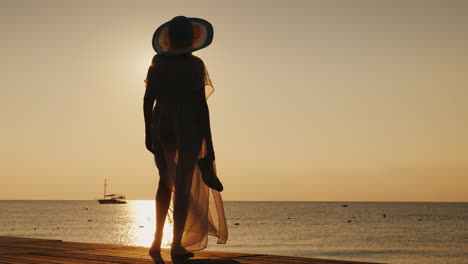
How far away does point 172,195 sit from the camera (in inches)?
211

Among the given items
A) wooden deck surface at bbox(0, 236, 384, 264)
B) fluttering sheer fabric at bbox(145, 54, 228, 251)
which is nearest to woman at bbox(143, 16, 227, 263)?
fluttering sheer fabric at bbox(145, 54, 228, 251)

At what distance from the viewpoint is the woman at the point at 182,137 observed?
16.5 ft

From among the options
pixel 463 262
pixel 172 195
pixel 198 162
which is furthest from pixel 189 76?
pixel 463 262

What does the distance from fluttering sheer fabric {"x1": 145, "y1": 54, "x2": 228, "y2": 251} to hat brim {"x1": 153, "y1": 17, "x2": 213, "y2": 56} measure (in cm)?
6

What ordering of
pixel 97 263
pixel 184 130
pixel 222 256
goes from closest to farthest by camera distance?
pixel 97 263, pixel 184 130, pixel 222 256

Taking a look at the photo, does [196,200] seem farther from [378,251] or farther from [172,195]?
[378,251]

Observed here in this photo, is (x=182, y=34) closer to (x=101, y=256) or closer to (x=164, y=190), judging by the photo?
(x=164, y=190)

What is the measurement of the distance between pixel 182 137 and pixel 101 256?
130 centimetres

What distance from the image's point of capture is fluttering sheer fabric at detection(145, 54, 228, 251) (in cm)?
502

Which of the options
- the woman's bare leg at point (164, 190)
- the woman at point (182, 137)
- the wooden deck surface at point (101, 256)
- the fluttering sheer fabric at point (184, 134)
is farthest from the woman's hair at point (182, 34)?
the wooden deck surface at point (101, 256)

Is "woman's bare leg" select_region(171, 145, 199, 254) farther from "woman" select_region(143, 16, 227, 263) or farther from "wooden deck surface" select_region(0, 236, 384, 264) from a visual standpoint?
"wooden deck surface" select_region(0, 236, 384, 264)

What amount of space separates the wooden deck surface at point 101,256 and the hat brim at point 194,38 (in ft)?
5.89

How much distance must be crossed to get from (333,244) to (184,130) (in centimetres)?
6224

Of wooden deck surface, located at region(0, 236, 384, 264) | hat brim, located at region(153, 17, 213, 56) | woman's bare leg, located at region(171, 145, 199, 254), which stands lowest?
wooden deck surface, located at region(0, 236, 384, 264)
